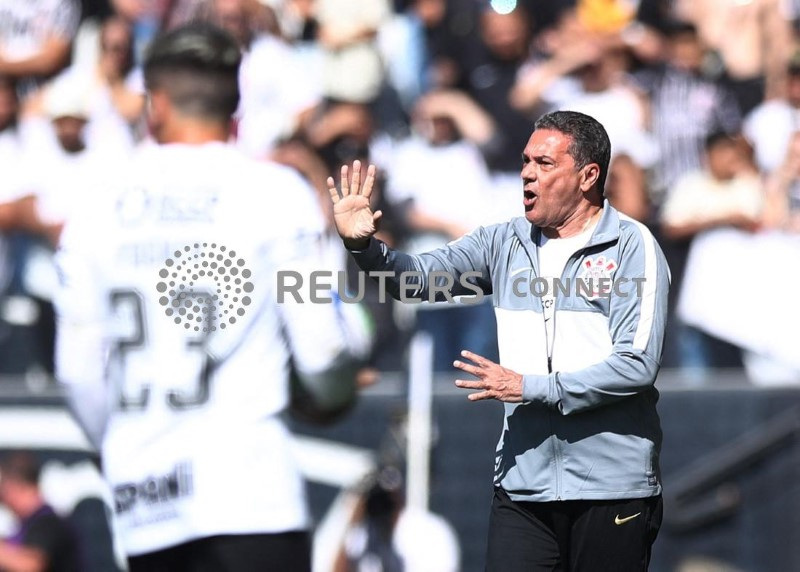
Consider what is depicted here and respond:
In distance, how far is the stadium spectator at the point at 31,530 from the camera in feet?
24.5

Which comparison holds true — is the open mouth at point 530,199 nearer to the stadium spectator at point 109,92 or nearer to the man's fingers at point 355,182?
the man's fingers at point 355,182

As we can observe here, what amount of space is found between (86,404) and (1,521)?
4.47 m

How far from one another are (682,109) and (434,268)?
4249 mm

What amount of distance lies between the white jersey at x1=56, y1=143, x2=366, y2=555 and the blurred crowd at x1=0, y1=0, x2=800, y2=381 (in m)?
4.05

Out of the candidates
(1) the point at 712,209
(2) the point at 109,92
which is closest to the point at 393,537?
(1) the point at 712,209

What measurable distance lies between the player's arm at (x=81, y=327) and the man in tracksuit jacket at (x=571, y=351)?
0.74 metres

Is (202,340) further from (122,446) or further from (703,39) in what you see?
(703,39)

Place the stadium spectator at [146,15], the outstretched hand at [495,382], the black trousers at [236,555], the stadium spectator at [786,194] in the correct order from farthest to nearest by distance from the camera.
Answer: the stadium spectator at [146,15] < the stadium spectator at [786,194] < the outstretched hand at [495,382] < the black trousers at [236,555]

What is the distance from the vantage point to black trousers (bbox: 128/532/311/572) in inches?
134

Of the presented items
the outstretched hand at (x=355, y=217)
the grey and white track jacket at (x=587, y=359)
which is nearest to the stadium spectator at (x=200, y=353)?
the outstretched hand at (x=355, y=217)

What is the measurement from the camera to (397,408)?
756 cm

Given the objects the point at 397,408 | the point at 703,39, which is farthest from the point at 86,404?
the point at 703,39

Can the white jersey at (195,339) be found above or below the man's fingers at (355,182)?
below

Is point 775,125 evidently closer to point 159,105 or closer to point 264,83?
point 264,83
